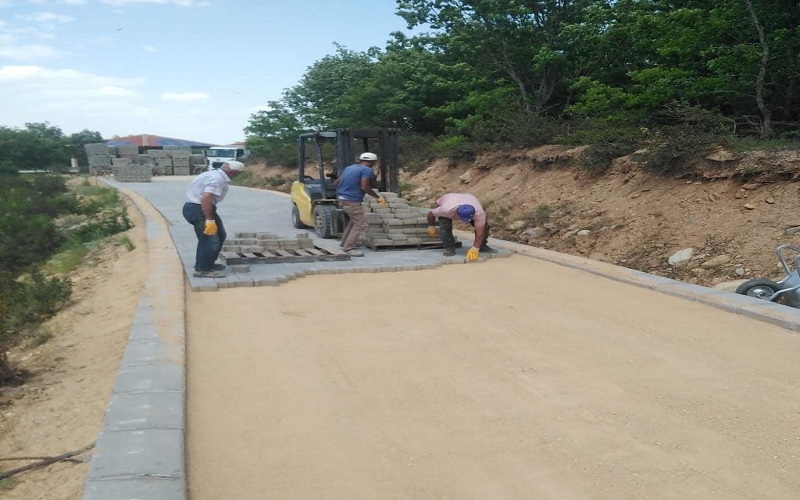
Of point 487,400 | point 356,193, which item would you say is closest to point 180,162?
point 356,193

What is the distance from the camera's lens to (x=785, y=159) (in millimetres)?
10094

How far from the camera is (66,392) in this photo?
5176 millimetres

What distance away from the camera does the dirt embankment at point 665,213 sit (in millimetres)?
9336

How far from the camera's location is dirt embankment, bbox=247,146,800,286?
934 centimetres

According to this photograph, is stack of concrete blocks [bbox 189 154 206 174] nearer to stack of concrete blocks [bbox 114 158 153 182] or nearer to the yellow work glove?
stack of concrete blocks [bbox 114 158 153 182]

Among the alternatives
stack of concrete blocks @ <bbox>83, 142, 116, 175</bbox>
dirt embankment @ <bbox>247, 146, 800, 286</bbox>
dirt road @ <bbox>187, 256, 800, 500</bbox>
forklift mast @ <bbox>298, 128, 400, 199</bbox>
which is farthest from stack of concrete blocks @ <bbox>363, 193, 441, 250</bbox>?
stack of concrete blocks @ <bbox>83, 142, 116, 175</bbox>

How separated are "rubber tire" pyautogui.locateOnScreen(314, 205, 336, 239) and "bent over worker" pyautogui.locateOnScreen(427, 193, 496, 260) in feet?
8.42

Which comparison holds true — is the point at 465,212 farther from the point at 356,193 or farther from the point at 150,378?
the point at 150,378

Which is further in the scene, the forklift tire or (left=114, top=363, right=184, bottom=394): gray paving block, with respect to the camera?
the forklift tire

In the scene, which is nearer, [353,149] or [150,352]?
[150,352]

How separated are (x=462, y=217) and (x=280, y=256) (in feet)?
9.31

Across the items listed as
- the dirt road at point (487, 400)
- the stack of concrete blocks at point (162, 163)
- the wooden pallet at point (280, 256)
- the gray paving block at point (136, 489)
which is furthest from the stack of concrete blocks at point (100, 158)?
the gray paving block at point (136, 489)

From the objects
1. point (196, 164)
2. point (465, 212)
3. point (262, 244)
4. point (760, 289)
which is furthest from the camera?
point (196, 164)

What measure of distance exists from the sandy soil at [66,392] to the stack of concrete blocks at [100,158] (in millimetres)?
37602
